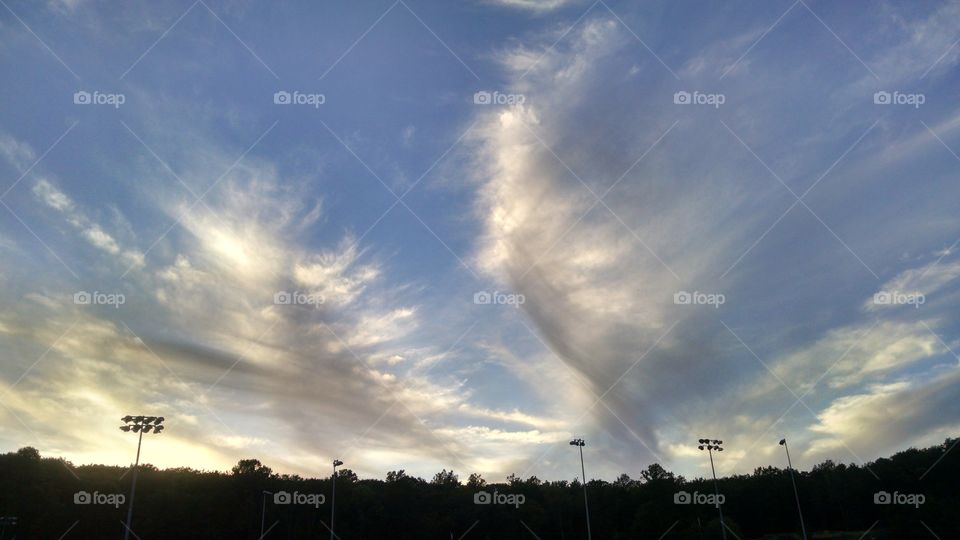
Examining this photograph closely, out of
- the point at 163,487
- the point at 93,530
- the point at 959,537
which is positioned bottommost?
the point at 959,537

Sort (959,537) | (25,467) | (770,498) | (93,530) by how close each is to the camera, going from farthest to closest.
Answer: (770,498) < (25,467) < (93,530) < (959,537)

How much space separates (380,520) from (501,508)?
20.0 meters

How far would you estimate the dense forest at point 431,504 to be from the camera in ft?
287

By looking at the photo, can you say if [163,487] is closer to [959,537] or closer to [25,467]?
[25,467]

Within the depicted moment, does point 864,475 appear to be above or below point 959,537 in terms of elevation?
above

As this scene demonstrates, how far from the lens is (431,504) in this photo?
102 metres

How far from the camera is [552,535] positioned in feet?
339

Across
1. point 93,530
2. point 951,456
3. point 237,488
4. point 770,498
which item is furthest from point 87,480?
point 951,456

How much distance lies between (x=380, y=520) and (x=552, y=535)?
A: 29818 millimetres

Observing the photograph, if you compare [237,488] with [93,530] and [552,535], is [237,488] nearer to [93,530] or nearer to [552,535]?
[93,530]

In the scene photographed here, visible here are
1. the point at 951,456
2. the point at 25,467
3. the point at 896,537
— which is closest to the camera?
the point at 896,537

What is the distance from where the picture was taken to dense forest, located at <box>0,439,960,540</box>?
8750cm

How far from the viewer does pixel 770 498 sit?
107812 millimetres

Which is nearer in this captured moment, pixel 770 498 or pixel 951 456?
pixel 951 456
